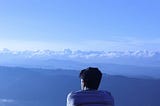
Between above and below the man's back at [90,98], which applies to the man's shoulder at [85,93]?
above

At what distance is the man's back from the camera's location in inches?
249

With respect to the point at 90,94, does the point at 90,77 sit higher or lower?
higher

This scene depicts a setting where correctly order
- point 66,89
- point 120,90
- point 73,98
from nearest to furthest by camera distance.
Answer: point 73,98, point 120,90, point 66,89

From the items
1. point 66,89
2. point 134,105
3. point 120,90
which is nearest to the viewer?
point 134,105

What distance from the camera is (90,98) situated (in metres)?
6.39

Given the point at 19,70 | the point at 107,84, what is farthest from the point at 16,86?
the point at 107,84

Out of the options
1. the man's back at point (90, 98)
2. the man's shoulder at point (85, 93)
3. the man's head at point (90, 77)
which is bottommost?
the man's back at point (90, 98)

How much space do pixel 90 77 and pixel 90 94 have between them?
0.61 ft

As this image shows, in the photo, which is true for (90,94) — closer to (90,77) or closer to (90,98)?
(90,98)

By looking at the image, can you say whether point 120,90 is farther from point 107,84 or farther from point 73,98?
point 73,98

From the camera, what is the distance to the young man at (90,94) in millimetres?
6339

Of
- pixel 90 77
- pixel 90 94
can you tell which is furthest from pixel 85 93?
pixel 90 77

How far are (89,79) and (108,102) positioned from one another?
12.8 inches

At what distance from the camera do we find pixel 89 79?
6.46m
